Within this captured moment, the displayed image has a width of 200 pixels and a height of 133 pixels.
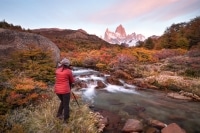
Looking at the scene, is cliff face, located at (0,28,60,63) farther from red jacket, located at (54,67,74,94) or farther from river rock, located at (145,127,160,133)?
river rock, located at (145,127,160,133)

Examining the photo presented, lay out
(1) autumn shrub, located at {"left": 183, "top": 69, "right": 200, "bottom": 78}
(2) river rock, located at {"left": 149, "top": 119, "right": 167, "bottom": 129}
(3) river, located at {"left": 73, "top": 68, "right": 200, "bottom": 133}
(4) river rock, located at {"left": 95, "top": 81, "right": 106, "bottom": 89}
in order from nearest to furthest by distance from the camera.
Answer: (2) river rock, located at {"left": 149, "top": 119, "right": 167, "bottom": 129} < (3) river, located at {"left": 73, "top": 68, "right": 200, "bottom": 133} < (4) river rock, located at {"left": 95, "top": 81, "right": 106, "bottom": 89} < (1) autumn shrub, located at {"left": 183, "top": 69, "right": 200, "bottom": 78}

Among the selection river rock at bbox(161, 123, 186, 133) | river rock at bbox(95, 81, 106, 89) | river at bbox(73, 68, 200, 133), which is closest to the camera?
river rock at bbox(161, 123, 186, 133)

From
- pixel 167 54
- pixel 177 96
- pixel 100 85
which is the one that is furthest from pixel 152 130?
pixel 167 54

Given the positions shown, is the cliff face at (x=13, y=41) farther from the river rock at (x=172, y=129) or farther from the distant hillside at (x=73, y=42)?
the distant hillside at (x=73, y=42)

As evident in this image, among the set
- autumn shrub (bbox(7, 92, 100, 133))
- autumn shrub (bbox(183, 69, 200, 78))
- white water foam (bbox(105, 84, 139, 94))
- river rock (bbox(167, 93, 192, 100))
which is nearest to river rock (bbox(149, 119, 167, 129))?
autumn shrub (bbox(7, 92, 100, 133))

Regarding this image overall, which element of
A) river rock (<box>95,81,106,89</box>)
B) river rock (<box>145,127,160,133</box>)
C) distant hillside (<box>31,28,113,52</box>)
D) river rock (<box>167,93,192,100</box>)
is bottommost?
river rock (<box>145,127,160,133</box>)

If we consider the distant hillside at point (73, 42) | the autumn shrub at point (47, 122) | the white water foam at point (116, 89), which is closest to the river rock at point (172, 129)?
the autumn shrub at point (47, 122)

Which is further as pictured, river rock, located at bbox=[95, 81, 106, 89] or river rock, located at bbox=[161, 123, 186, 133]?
river rock, located at bbox=[95, 81, 106, 89]

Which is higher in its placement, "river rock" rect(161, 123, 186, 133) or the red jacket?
the red jacket

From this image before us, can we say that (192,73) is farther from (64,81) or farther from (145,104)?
(64,81)

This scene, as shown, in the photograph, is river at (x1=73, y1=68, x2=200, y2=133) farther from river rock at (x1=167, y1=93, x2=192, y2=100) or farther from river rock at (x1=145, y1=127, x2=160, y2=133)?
river rock at (x1=145, y1=127, x2=160, y2=133)

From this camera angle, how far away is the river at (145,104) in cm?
913

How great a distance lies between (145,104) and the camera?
444 inches

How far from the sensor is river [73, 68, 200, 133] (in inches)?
360
